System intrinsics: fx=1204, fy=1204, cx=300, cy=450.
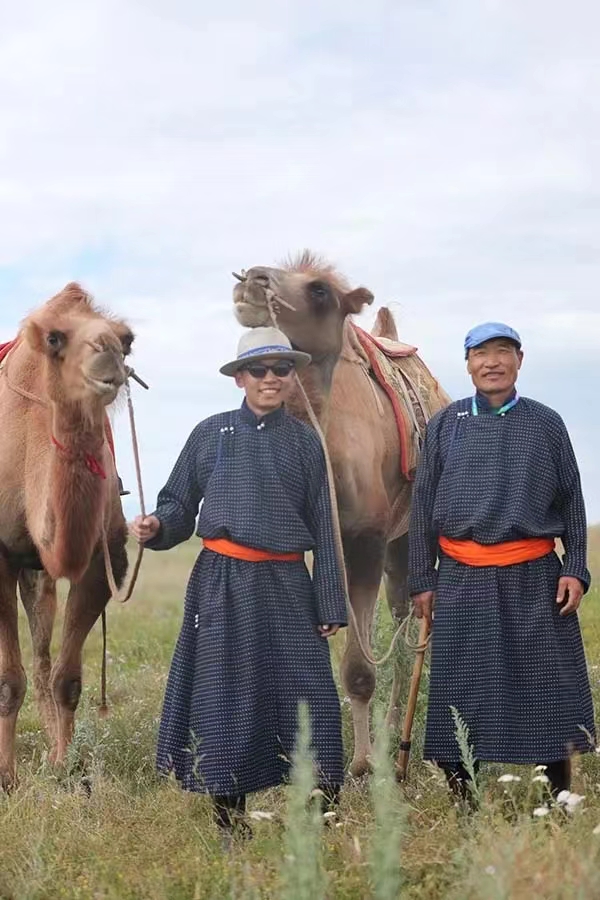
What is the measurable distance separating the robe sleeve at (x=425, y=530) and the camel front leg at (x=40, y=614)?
316 cm

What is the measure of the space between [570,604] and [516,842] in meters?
1.70

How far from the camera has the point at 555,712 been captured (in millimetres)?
5234

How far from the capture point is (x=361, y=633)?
21.7 feet

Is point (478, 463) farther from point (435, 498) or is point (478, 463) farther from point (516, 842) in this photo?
point (516, 842)

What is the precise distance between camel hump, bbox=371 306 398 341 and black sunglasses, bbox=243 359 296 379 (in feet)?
13.6

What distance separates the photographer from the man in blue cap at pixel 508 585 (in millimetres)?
5230

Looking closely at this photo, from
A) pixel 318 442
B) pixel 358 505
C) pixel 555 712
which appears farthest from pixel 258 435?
pixel 555 712

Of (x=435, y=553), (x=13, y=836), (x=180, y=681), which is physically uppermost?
(x=435, y=553)

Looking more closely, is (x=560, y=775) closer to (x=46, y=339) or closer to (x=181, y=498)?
(x=181, y=498)

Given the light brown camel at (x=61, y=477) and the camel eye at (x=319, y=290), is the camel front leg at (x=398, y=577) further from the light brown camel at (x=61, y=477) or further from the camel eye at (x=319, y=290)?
the camel eye at (x=319, y=290)

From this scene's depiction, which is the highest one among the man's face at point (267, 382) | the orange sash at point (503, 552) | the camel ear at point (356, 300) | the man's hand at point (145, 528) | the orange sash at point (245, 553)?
the camel ear at point (356, 300)

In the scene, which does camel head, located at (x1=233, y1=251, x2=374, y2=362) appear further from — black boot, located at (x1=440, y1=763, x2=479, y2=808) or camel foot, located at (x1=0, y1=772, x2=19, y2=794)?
camel foot, located at (x1=0, y1=772, x2=19, y2=794)

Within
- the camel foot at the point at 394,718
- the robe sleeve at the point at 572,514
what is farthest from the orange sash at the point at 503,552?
the camel foot at the point at 394,718

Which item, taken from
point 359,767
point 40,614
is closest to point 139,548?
point 359,767
